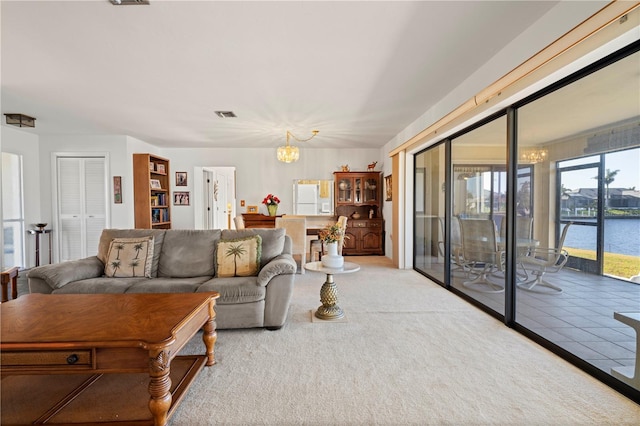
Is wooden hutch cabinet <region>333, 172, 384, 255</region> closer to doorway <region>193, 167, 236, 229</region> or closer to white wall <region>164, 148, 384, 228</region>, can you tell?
white wall <region>164, 148, 384, 228</region>

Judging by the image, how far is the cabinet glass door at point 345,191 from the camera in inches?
273

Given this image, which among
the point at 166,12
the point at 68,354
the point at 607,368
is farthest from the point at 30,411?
the point at 607,368

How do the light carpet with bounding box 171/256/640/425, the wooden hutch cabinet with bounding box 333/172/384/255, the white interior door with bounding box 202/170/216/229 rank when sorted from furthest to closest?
1. the white interior door with bounding box 202/170/216/229
2. the wooden hutch cabinet with bounding box 333/172/384/255
3. the light carpet with bounding box 171/256/640/425

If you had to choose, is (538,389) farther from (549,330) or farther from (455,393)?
(549,330)

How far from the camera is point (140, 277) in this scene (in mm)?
2996

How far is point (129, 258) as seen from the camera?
304 centimetres

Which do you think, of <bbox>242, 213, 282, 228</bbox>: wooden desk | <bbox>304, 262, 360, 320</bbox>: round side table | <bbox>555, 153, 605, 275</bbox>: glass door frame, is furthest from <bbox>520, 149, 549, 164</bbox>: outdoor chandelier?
<bbox>242, 213, 282, 228</bbox>: wooden desk

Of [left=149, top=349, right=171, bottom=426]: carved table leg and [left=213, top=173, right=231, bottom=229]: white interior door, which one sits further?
[left=213, top=173, right=231, bottom=229]: white interior door

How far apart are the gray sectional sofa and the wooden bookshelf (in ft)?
9.17

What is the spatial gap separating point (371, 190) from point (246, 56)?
4794 millimetres

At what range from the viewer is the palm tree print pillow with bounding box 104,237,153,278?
301 centimetres

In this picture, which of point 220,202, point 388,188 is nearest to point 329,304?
point 388,188

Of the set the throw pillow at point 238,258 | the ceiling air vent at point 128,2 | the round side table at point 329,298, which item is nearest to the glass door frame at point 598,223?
the round side table at point 329,298

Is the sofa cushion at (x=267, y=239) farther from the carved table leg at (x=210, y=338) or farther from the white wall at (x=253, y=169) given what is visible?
the white wall at (x=253, y=169)
